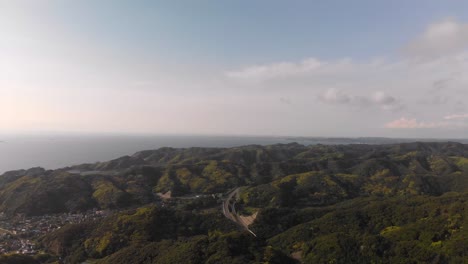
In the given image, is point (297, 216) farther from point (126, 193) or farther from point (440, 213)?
point (126, 193)

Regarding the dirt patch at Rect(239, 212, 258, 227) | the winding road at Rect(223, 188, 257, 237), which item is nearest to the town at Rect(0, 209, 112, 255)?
the winding road at Rect(223, 188, 257, 237)

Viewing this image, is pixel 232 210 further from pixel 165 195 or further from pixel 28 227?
pixel 28 227

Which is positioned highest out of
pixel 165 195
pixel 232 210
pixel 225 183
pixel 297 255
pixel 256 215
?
pixel 225 183

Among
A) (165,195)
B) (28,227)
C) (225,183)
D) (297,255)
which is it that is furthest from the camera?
(225,183)

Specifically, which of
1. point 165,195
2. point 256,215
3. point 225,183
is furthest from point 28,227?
point 225,183

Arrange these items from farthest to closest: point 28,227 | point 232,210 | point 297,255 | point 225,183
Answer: point 225,183
point 232,210
point 28,227
point 297,255

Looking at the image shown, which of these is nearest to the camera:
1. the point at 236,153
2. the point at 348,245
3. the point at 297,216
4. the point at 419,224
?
the point at 348,245

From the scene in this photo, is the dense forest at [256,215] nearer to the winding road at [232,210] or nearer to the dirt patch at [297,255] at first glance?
the dirt patch at [297,255]

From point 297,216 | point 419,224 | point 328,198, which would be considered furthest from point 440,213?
point 328,198
